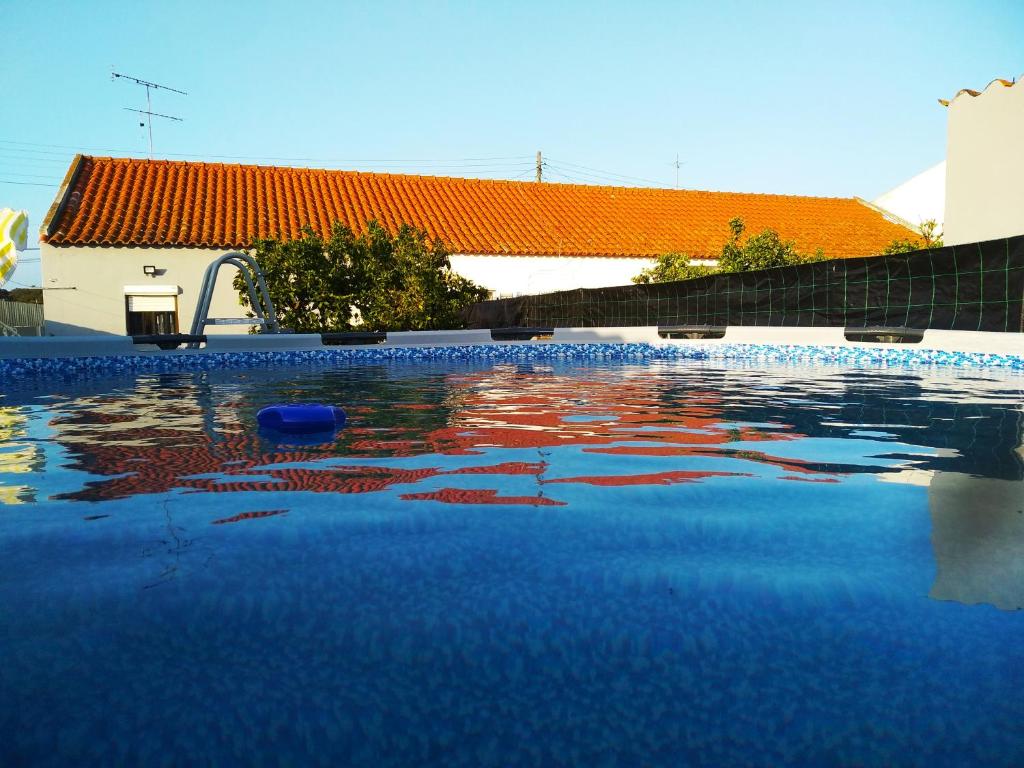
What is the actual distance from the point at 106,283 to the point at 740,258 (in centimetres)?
1555

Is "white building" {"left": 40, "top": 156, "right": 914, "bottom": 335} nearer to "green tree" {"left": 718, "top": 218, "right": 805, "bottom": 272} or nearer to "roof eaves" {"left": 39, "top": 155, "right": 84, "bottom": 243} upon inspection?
"roof eaves" {"left": 39, "top": 155, "right": 84, "bottom": 243}

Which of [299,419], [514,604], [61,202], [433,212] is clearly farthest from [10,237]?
[514,604]

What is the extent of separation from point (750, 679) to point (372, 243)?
629 inches

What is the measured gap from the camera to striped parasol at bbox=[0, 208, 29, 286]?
17766 mm

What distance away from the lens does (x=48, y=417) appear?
534 centimetres

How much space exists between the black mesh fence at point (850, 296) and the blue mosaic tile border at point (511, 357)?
1.91 ft

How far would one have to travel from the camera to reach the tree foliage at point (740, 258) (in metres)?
19.5

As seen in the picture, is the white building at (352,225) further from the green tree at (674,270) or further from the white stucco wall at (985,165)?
the white stucco wall at (985,165)

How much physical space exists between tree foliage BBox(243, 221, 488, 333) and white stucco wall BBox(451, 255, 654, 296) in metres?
4.40

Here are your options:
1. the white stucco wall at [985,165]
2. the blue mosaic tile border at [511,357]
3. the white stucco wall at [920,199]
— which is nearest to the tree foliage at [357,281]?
the blue mosaic tile border at [511,357]

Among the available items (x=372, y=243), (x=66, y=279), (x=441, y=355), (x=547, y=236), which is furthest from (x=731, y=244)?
(x=66, y=279)

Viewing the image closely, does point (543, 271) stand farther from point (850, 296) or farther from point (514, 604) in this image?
point (514, 604)

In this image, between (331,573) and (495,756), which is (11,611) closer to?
(331,573)

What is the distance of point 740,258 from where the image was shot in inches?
778
